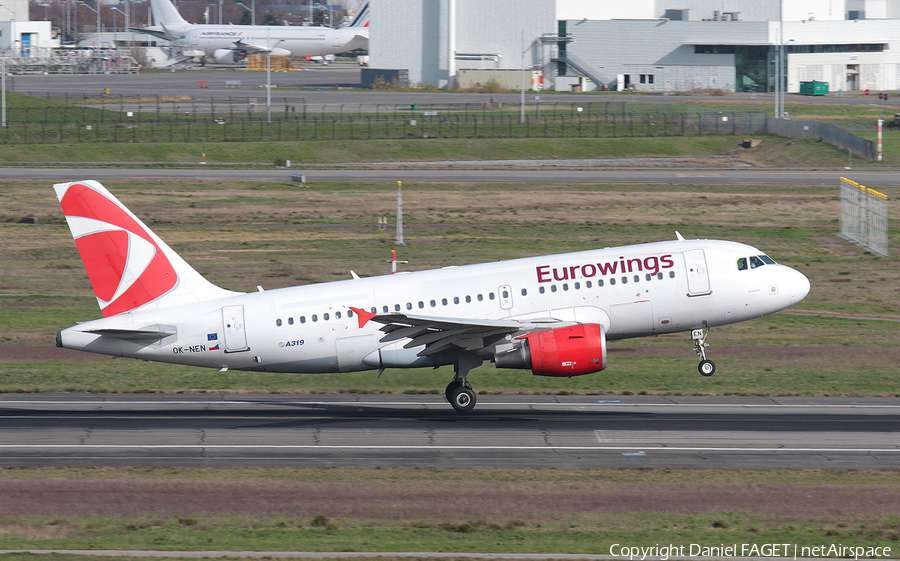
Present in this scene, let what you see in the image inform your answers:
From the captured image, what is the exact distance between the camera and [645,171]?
301 ft

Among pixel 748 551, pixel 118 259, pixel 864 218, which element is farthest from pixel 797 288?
pixel 864 218

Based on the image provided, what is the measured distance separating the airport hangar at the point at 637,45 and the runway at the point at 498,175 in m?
71.7

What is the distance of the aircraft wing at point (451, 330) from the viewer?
29.2 m

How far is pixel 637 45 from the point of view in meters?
162

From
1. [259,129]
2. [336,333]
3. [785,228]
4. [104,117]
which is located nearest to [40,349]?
[336,333]

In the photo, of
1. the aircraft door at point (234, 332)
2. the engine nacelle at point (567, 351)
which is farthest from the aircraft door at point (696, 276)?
the aircraft door at point (234, 332)

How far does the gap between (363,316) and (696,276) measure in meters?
10.7

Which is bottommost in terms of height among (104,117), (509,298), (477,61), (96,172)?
(509,298)

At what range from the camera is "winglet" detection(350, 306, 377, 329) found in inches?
1131

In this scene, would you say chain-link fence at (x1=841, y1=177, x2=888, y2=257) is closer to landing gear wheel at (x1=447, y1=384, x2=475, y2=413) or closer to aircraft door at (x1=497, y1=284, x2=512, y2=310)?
aircraft door at (x1=497, y1=284, x2=512, y2=310)

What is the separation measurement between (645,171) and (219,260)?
154 ft

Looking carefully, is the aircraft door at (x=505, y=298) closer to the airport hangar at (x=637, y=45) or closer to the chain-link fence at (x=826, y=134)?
the chain-link fence at (x=826, y=134)

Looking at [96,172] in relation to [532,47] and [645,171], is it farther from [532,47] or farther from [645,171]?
[532,47]

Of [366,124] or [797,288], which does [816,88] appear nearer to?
[366,124]
